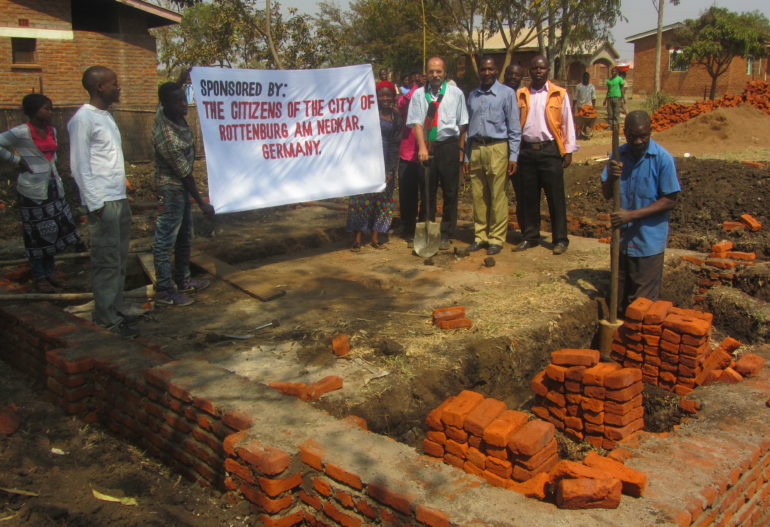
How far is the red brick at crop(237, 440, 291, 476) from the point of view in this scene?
2.90m

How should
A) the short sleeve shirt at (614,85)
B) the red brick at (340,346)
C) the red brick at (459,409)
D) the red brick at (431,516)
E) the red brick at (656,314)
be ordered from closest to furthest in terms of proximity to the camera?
1. the red brick at (431,516)
2. the red brick at (459,409)
3. the red brick at (340,346)
4. the red brick at (656,314)
5. the short sleeve shirt at (614,85)

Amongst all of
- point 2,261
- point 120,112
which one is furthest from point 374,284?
point 120,112

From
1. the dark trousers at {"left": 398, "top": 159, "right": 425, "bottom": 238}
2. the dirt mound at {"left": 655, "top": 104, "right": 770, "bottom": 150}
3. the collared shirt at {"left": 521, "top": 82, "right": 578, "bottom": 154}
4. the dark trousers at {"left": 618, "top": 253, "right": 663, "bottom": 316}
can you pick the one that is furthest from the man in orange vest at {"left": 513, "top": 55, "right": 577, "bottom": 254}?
the dirt mound at {"left": 655, "top": 104, "right": 770, "bottom": 150}

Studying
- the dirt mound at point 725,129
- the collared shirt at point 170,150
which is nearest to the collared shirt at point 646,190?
the collared shirt at point 170,150

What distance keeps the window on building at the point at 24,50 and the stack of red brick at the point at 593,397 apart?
17.0 meters

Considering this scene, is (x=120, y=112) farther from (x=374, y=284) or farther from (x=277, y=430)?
(x=277, y=430)

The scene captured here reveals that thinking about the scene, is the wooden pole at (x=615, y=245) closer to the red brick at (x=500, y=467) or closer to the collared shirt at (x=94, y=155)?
the red brick at (x=500, y=467)

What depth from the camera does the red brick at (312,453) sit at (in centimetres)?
291

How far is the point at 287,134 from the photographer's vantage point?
6.61 metres

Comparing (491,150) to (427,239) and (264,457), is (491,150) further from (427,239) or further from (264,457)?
(264,457)

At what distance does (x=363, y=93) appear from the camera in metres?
7.06

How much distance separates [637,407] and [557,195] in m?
3.37

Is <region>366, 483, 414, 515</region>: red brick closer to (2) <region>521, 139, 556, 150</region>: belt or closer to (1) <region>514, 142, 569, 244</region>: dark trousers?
(1) <region>514, 142, 569, 244</region>: dark trousers

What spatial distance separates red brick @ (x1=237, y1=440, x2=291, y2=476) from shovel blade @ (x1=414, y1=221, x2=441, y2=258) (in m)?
4.24
